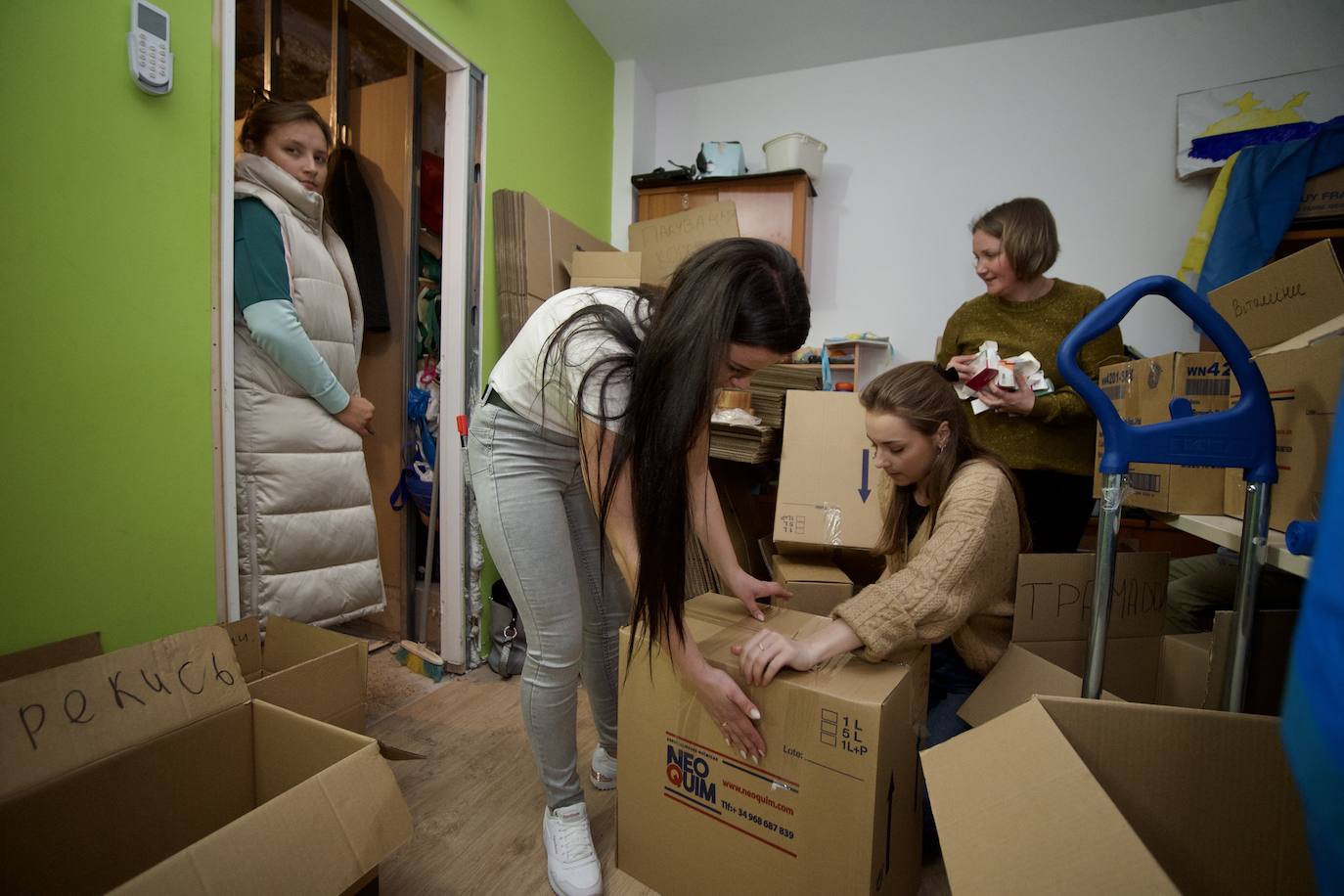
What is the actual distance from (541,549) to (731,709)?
41 cm

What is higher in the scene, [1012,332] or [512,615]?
[1012,332]

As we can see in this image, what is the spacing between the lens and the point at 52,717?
2.71ft

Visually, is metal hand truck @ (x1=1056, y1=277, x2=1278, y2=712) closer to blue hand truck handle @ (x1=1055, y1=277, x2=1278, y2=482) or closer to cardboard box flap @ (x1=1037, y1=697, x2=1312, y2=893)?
blue hand truck handle @ (x1=1055, y1=277, x2=1278, y2=482)

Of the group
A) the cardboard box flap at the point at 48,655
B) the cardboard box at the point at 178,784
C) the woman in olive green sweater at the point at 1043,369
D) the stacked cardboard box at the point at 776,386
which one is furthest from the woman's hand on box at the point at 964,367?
the cardboard box flap at the point at 48,655

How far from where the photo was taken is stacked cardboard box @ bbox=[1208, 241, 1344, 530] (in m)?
0.84

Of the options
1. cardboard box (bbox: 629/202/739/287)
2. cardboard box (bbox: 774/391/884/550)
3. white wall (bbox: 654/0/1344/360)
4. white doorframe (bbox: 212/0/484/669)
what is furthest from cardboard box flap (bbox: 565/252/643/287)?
white wall (bbox: 654/0/1344/360)

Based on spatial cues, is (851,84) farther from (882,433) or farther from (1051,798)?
(1051,798)

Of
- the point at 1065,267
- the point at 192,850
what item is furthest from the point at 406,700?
the point at 1065,267

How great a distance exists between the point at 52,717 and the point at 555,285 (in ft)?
5.72

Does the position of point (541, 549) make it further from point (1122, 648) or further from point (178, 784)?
point (1122, 648)

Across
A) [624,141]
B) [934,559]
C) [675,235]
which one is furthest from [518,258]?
[934,559]

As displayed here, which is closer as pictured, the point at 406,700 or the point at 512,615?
the point at 406,700

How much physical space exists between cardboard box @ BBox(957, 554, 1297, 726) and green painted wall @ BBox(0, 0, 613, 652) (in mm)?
1546

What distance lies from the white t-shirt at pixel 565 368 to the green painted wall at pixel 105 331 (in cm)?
66
